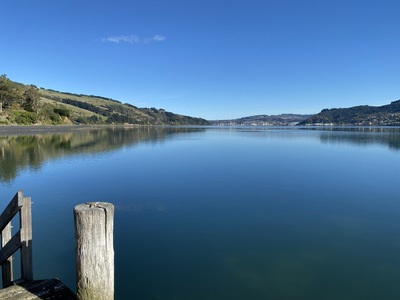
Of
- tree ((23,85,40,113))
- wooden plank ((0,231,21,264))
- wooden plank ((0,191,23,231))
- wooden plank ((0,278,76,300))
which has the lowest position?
wooden plank ((0,278,76,300))

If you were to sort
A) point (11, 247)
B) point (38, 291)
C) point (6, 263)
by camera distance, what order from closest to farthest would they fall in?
1. point (38, 291)
2. point (11, 247)
3. point (6, 263)

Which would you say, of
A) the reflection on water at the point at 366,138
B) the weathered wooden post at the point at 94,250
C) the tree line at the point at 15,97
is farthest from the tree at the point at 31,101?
the weathered wooden post at the point at 94,250

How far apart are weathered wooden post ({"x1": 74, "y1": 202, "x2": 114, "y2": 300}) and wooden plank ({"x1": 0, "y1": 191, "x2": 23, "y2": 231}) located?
1.47 metres

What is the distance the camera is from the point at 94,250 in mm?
4629

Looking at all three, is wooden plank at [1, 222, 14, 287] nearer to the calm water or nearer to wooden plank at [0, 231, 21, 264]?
wooden plank at [0, 231, 21, 264]

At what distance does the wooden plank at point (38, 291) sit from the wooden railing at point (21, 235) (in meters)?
Result: 0.32

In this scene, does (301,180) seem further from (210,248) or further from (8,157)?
(8,157)

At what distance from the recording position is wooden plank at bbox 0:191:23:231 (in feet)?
17.4

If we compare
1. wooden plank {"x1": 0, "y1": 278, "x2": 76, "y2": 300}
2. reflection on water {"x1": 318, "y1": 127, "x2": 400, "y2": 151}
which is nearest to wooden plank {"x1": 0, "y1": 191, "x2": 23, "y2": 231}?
wooden plank {"x1": 0, "y1": 278, "x2": 76, "y2": 300}

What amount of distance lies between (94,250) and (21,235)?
1940 mm

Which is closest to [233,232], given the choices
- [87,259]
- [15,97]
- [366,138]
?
[87,259]

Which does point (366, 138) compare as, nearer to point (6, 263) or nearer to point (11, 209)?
point (6, 263)

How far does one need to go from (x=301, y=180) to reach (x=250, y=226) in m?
10.4

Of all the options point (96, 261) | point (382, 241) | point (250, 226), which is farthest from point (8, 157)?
point (382, 241)
